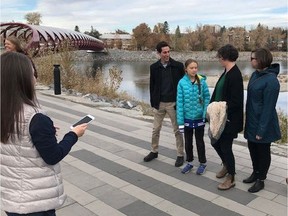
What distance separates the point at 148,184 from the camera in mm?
4094

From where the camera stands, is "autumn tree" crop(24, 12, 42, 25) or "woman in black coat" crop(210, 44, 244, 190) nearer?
"woman in black coat" crop(210, 44, 244, 190)

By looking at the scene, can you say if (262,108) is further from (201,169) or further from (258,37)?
(258,37)

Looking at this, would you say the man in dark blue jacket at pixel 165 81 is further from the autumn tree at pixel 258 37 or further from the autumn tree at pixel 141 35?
the autumn tree at pixel 258 37

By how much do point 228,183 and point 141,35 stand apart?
290 ft

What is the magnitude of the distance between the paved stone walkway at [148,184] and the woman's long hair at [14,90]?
1814 millimetres

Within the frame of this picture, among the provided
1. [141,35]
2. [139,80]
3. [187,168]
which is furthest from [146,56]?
[187,168]

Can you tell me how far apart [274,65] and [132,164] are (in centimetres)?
233

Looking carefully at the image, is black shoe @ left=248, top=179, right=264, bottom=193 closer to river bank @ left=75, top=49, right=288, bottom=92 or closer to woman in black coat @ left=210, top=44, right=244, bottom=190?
woman in black coat @ left=210, top=44, right=244, bottom=190

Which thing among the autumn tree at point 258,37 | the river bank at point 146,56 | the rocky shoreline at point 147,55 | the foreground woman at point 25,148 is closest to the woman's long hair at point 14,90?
the foreground woman at point 25,148

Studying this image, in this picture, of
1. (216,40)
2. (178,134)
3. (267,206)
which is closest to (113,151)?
(178,134)

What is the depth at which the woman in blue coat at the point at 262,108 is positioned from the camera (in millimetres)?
3529

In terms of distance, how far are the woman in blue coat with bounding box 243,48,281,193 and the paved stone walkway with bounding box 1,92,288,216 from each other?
1.31 feet

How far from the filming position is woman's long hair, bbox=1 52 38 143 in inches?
70.4

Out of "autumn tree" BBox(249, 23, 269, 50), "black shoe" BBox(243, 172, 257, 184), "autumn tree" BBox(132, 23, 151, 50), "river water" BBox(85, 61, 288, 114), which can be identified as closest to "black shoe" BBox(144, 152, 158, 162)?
"black shoe" BBox(243, 172, 257, 184)
